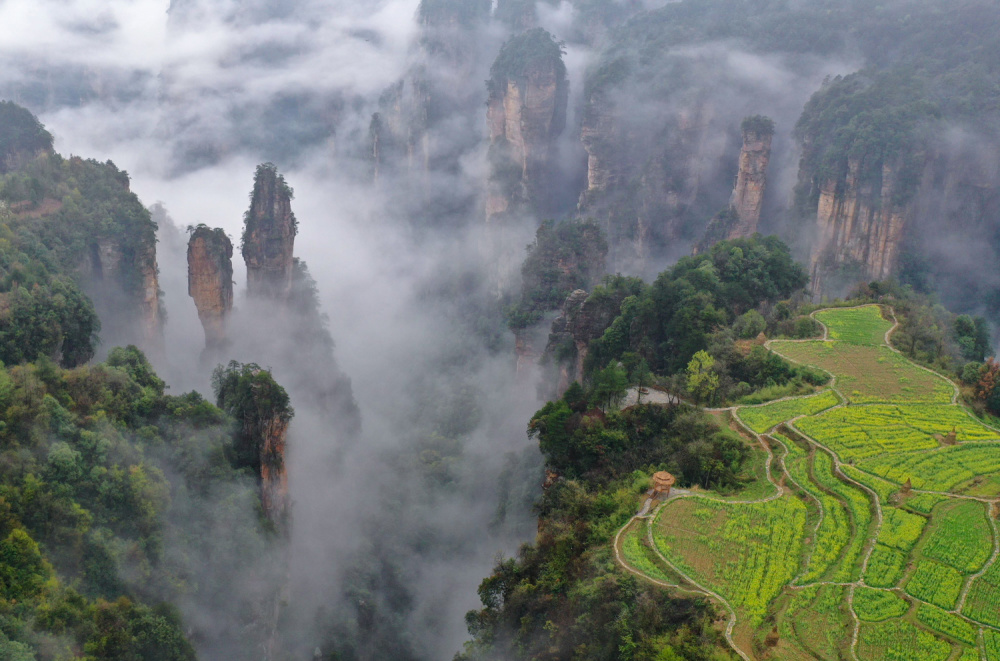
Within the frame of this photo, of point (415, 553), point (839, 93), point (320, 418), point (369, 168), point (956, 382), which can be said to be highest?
point (839, 93)

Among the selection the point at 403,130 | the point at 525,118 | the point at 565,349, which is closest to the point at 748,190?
the point at 525,118

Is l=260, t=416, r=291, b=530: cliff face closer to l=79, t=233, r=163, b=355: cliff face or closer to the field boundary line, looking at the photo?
l=79, t=233, r=163, b=355: cliff face

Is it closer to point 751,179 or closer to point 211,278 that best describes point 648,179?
point 751,179

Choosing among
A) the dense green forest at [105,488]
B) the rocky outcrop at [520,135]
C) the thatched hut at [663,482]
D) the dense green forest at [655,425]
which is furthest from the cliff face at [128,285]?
the rocky outcrop at [520,135]

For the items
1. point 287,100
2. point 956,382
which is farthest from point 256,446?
point 287,100

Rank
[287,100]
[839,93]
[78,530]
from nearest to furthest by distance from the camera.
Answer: [78,530] < [839,93] < [287,100]

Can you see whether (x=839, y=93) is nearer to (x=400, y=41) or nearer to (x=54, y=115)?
(x=400, y=41)

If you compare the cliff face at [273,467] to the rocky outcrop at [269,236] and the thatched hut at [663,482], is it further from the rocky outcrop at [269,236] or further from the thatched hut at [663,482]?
the rocky outcrop at [269,236]
